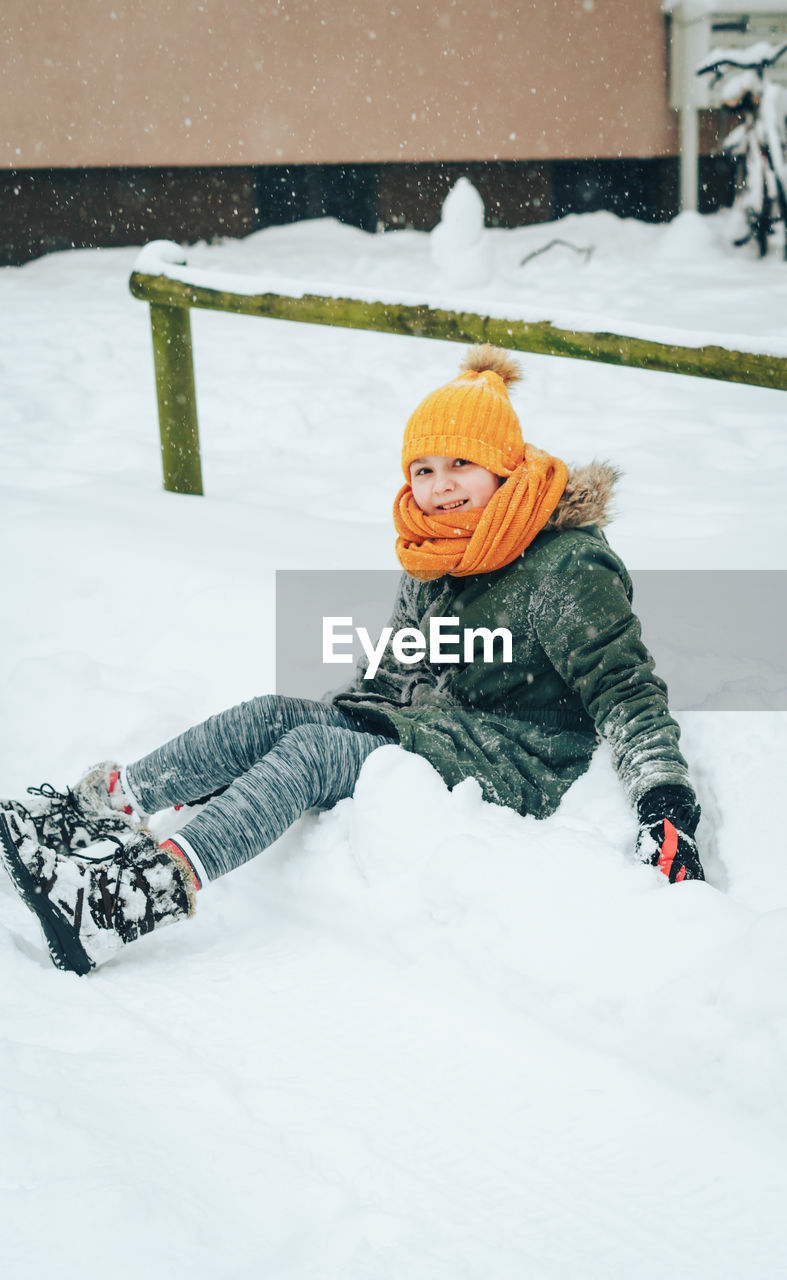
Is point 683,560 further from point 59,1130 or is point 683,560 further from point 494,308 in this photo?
point 59,1130

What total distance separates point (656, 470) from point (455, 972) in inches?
140

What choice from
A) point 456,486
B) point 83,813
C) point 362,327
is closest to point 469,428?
point 456,486

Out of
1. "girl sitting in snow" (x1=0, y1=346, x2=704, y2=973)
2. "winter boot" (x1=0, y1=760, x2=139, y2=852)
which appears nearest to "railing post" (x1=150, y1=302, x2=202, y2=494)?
"girl sitting in snow" (x1=0, y1=346, x2=704, y2=973)

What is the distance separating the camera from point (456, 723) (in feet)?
7.11

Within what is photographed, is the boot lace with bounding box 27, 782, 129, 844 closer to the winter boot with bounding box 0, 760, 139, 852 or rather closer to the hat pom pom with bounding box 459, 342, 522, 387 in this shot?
the winter boot with bounding box 0, 760, 139, 852

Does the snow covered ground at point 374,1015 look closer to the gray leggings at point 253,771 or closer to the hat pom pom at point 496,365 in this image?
the gray leggings at point 253,771

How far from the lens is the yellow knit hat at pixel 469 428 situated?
2152mm

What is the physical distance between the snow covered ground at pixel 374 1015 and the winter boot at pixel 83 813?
0.15 metres

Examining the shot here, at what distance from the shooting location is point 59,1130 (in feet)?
4.38

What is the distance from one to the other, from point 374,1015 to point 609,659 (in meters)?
0.72

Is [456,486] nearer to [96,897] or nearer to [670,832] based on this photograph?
[670,832]

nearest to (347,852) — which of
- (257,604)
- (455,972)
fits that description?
(455,972)

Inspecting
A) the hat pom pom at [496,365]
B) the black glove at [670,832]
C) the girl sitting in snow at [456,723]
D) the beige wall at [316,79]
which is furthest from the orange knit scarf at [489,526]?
the beige wall at [316,79]

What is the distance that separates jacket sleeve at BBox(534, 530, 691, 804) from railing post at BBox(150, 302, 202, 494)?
2249 millimetres
